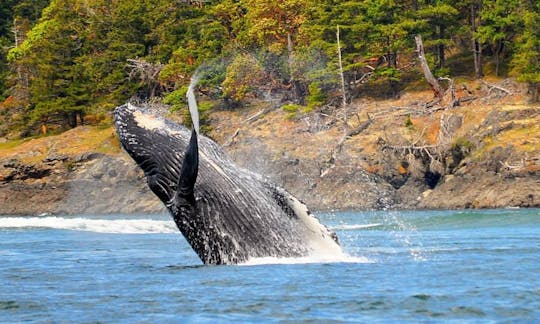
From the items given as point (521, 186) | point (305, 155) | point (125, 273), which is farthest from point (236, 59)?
point (125, 273)

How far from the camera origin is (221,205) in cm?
1114

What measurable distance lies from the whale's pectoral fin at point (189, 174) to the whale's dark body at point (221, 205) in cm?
2

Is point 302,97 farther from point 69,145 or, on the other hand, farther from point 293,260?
point 293,260

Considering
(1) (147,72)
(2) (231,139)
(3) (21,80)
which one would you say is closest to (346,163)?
(2) (231,139)

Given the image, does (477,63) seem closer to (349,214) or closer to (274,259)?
(349,214)

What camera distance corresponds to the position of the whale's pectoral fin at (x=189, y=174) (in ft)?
32.9

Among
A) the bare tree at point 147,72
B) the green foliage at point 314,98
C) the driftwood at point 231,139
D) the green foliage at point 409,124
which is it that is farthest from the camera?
the bare tree at point 147,72

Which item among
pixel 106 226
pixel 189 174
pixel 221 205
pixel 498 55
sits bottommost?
pixel 106 226

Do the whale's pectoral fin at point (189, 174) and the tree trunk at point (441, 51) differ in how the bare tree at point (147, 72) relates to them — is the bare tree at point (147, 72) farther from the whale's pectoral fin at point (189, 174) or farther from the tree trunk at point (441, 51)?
the whale's pectoral fin at point (189, 174)

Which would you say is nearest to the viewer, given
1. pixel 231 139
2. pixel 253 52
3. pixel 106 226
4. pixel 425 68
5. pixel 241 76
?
pixel 106 226

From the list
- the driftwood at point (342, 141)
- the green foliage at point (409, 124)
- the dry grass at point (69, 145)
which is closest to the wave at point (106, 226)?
the driftwood at point (342, 141)

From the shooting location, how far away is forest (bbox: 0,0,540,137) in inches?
2077

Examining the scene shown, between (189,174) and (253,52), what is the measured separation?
47008 mm

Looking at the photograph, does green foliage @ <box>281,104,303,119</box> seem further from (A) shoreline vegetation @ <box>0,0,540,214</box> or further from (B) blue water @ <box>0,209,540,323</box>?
(B) blue water @ <box>0,209,540,323</box>
